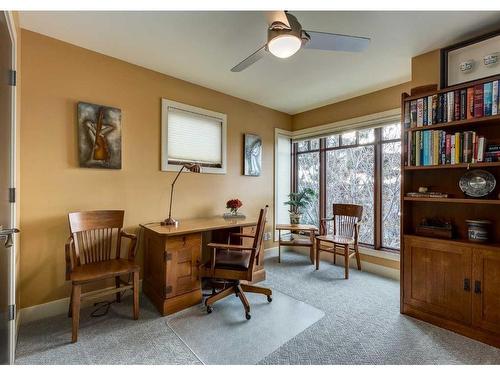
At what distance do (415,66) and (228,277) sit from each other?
2.77 meters

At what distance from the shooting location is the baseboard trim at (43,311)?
2.08m

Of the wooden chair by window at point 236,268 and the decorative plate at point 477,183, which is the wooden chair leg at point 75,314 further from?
the decorative plate at point 477,183

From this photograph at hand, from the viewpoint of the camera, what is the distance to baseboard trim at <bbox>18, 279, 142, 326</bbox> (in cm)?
208

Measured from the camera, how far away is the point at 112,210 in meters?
2.46

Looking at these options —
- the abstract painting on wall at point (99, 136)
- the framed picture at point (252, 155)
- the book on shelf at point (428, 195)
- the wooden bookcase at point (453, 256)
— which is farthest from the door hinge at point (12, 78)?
the book on shelf at point (428, 195)

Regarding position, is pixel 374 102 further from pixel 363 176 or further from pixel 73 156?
pixel 73 156

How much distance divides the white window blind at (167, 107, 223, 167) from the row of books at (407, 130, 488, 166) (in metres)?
2.28

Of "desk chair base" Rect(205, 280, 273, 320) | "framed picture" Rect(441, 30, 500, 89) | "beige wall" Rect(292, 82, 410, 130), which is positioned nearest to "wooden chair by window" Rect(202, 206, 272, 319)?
"desk chair base" Rect(205, 280, 273, 320)

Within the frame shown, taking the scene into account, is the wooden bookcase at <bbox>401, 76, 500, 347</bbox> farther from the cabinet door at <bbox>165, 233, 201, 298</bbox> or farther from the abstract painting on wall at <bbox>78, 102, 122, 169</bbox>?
the abstract painting on wall at <bbox>78, 102, 122, 169</bbox>

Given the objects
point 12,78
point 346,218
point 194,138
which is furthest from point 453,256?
point 12,78

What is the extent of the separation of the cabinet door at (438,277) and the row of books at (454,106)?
1.03m

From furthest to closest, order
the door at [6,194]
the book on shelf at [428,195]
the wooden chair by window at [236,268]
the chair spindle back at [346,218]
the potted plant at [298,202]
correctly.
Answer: the potted plant at [298,202]
the chair spindle back at [346,218]
the wooden chair by window at [236,268]
the book on shelf at [428,195]
the door at [6,194]

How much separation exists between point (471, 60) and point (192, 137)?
2.88 meters
